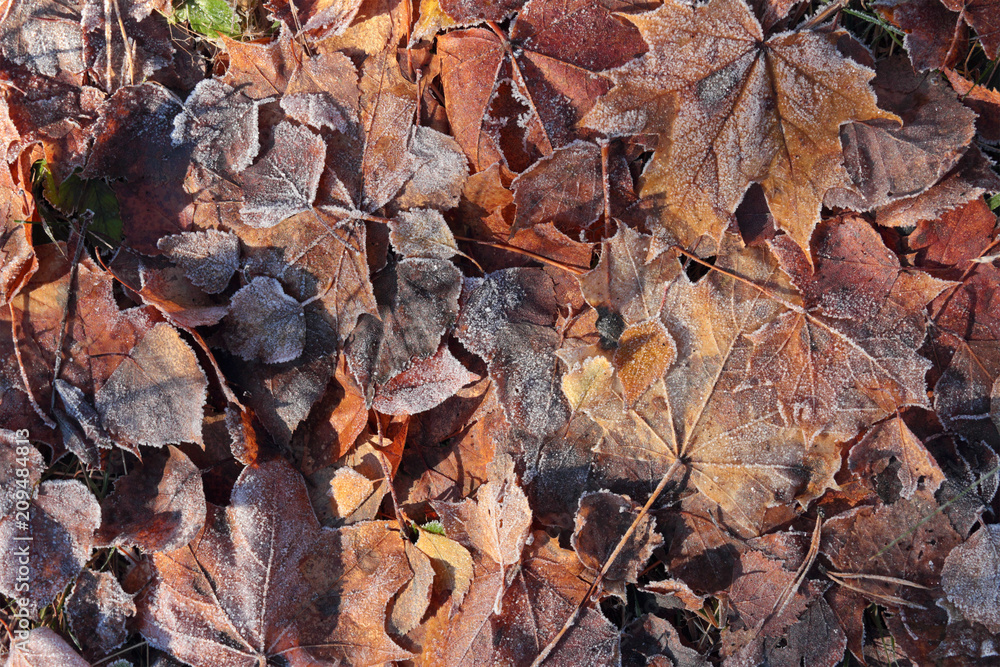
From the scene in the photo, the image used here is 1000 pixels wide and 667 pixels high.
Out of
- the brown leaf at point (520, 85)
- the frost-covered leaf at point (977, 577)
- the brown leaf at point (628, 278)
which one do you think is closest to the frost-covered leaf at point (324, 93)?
the brown leaf at point (520, 85)

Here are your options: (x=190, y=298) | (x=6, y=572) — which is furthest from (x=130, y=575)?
(x=190, y=298)

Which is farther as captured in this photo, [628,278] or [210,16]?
[210,16]

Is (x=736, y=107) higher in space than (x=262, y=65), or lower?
higher

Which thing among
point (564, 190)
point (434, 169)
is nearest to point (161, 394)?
point (434, 169)

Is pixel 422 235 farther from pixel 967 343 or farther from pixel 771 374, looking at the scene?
pixel 967 343

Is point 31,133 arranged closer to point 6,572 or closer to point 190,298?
point 190,298

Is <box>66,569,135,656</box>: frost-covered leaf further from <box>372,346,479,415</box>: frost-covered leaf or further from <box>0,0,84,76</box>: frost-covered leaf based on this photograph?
<box>0,0,84,76</box>: frost-covered leaf

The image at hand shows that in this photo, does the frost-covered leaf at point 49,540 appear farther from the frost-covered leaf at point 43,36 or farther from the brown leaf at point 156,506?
the frost-covered leaf at point 43,36
